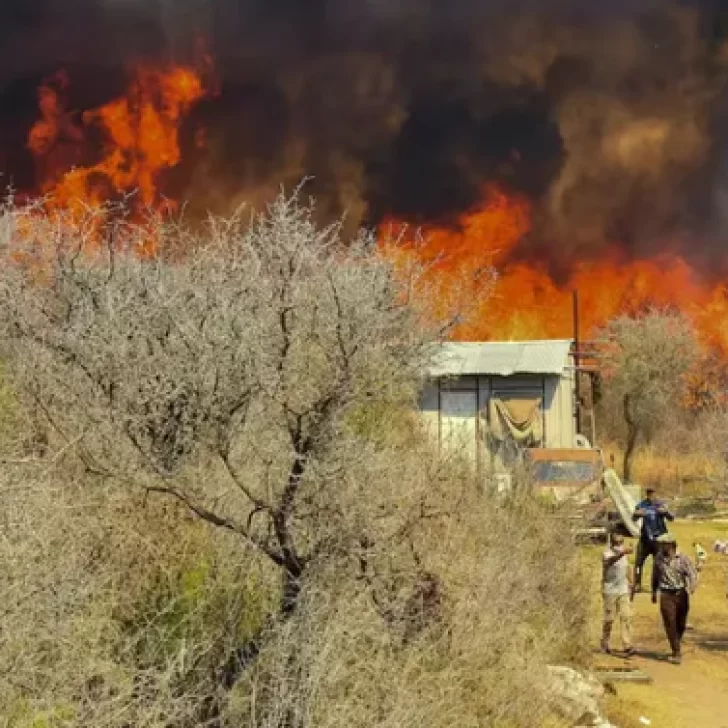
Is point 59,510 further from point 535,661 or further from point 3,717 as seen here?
point 535,661

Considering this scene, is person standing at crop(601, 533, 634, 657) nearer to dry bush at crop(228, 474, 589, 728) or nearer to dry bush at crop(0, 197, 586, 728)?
dry bush at crop(228, 474, 589, 728)

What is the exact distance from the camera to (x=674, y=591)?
1420 centimetres

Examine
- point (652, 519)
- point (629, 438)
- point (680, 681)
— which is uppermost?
point (629, 438)

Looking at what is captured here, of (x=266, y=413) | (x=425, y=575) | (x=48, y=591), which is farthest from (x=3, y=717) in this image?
(x=425, y=575)

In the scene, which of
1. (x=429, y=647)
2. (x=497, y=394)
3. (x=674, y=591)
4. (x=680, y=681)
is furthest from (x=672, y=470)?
(x=429, y=647)

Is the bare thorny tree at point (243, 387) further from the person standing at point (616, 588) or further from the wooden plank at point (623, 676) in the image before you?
the person standing at point (616, 588)

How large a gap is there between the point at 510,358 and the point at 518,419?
201 centimetres

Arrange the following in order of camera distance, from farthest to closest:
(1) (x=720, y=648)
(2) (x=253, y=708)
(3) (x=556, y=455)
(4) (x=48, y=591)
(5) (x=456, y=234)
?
1. (5) (x=456, y=234)
2. (3) (x=556, y=455)
3. (1) (x=720, y=648)
4. (2) (x=253, y=708)
5. (4) (x=48, y=591)

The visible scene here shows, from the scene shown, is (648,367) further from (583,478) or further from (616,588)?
(616,588)

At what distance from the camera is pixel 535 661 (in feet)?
32.3

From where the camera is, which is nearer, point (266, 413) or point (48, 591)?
point (48, 591)

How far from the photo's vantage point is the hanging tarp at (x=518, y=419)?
29.0 m

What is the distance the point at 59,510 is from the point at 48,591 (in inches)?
51.8

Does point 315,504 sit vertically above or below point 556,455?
below
